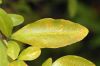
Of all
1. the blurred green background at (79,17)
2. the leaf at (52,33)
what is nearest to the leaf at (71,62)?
the leaf at (52,33)

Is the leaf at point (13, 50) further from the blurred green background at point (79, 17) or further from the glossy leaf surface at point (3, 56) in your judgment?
the blurred green background at point (79, 17)

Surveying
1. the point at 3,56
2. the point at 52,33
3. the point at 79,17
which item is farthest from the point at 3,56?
the point at 79,17

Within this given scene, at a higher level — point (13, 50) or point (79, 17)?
point (13, 50)

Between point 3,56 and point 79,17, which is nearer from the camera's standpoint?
point 3,56

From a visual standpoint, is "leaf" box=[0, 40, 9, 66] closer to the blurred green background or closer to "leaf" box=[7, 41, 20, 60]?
"leaf" box=[7, 41, 20, 60]

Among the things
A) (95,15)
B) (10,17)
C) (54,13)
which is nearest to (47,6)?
(54,13)

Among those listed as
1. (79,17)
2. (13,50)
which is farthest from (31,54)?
(79,17)

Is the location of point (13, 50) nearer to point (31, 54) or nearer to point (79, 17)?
point (31, 54)
